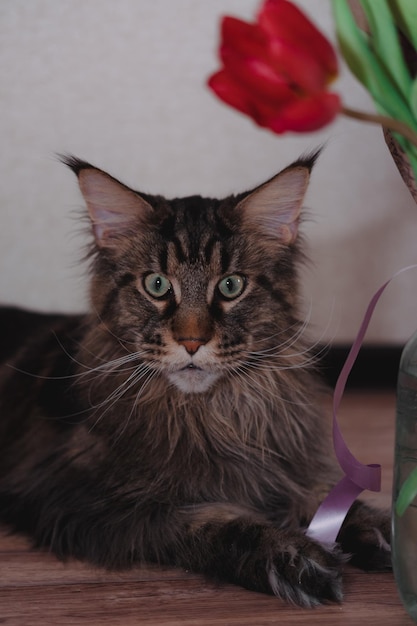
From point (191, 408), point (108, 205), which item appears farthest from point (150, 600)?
point (108, 205)

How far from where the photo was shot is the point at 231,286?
144cm

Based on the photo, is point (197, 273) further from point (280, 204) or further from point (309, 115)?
point (309, 115)

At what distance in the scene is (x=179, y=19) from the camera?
2.43 meters

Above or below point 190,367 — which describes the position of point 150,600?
below

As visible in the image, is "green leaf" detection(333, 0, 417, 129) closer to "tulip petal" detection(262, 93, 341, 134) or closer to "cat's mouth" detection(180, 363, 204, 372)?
"tulip petal" detection(262, 93, 341, 134)

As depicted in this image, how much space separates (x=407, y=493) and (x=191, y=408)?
1.70ft

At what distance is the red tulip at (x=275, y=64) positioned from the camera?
2.31ft

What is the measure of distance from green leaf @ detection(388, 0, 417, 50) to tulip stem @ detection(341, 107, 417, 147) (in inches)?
4.2

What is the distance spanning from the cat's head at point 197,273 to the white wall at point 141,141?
0.86 metres

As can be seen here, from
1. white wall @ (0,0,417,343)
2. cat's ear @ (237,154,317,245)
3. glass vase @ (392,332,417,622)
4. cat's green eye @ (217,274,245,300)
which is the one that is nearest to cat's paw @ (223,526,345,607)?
glass vase @ (392,332,417,622)

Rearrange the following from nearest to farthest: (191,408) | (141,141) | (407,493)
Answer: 1. (407,493)
2. (191,408)
3. (141,141)

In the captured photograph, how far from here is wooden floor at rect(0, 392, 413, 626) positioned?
1236 millimetres

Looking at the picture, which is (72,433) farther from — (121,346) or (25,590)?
(25,590)

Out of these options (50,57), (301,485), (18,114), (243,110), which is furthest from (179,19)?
(243,110)
